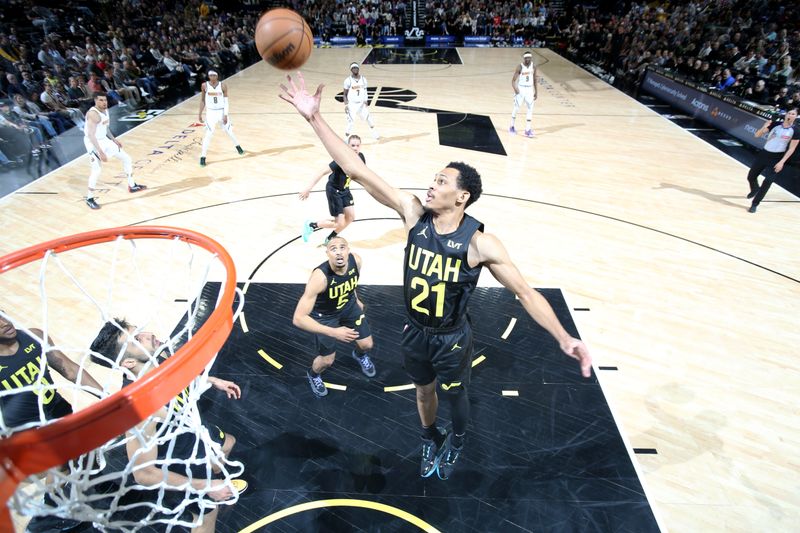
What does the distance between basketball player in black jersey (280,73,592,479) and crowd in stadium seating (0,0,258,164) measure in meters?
10.2

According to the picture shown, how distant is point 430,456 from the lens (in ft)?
11.5

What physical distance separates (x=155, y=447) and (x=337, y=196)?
4.02 meters

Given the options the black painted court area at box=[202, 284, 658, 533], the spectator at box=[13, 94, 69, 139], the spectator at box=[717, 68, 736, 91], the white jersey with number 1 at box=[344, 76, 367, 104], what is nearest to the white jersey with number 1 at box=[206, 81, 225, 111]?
the white jersey with number 1 at box=[344, 76, 367, 104]

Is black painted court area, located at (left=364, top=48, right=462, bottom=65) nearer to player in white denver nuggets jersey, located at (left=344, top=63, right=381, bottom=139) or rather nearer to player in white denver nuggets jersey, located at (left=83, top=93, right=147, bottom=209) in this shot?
player in white denver nuggets jersey, located at (left=344, top=63, right=381, bottom=139)

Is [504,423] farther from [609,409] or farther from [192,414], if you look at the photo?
[192,414]

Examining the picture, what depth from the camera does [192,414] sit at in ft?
8.57

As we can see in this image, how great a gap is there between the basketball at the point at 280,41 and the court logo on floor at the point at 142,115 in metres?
9.65

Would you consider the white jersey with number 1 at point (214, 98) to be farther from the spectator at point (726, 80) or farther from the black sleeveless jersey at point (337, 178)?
the spectator at point (726, 80)

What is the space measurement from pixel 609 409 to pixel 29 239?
7615 millimetres

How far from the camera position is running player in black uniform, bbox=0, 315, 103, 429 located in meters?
2.75

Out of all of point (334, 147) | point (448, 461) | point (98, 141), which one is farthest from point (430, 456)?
point (98, 141)

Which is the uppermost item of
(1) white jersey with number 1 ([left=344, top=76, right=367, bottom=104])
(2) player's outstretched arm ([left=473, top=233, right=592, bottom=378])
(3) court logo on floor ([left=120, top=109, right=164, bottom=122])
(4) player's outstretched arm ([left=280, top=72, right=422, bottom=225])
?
(4) player's outstretched arm ([left=280, top=72, right=422, bottom=225])

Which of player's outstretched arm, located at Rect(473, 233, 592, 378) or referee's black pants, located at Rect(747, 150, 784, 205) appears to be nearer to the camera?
player's outstretched arm, located at Rect(473, 233, 592, 378)

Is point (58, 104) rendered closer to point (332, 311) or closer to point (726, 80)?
point (332, 311)
